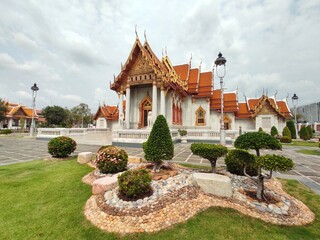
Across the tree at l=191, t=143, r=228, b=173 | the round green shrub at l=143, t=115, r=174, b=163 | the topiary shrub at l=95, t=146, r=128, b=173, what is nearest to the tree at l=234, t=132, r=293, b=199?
the tree at l=191, t=143, r=228, b=173

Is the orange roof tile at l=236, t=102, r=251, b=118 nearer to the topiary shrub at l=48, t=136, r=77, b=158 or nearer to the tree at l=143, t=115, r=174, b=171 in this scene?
the tree at l=143, t=115, r=174, b=171

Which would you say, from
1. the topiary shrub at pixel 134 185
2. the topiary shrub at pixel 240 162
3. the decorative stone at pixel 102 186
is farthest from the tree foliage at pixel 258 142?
the decorative stone at pixel 102 186

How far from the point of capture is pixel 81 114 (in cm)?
5759

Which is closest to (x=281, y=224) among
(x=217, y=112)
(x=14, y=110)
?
(x=217, y=112)

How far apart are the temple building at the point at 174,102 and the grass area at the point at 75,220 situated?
12.0 metres

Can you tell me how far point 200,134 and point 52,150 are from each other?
45.3 ft

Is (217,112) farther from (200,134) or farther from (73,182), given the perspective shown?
(73,182)

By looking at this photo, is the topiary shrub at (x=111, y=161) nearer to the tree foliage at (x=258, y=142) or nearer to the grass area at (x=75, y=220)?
the grass area at (x=75, y=220)

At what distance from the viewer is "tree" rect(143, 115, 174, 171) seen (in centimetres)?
562

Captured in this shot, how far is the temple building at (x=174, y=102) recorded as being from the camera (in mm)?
16953

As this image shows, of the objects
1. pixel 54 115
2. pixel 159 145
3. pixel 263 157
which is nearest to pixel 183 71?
pixel 159 145

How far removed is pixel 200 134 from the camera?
18.0m

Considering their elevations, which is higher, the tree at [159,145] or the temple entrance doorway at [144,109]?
the temple entrance doorway at [144,109]

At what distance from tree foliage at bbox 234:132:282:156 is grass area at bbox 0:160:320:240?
1661 mm
